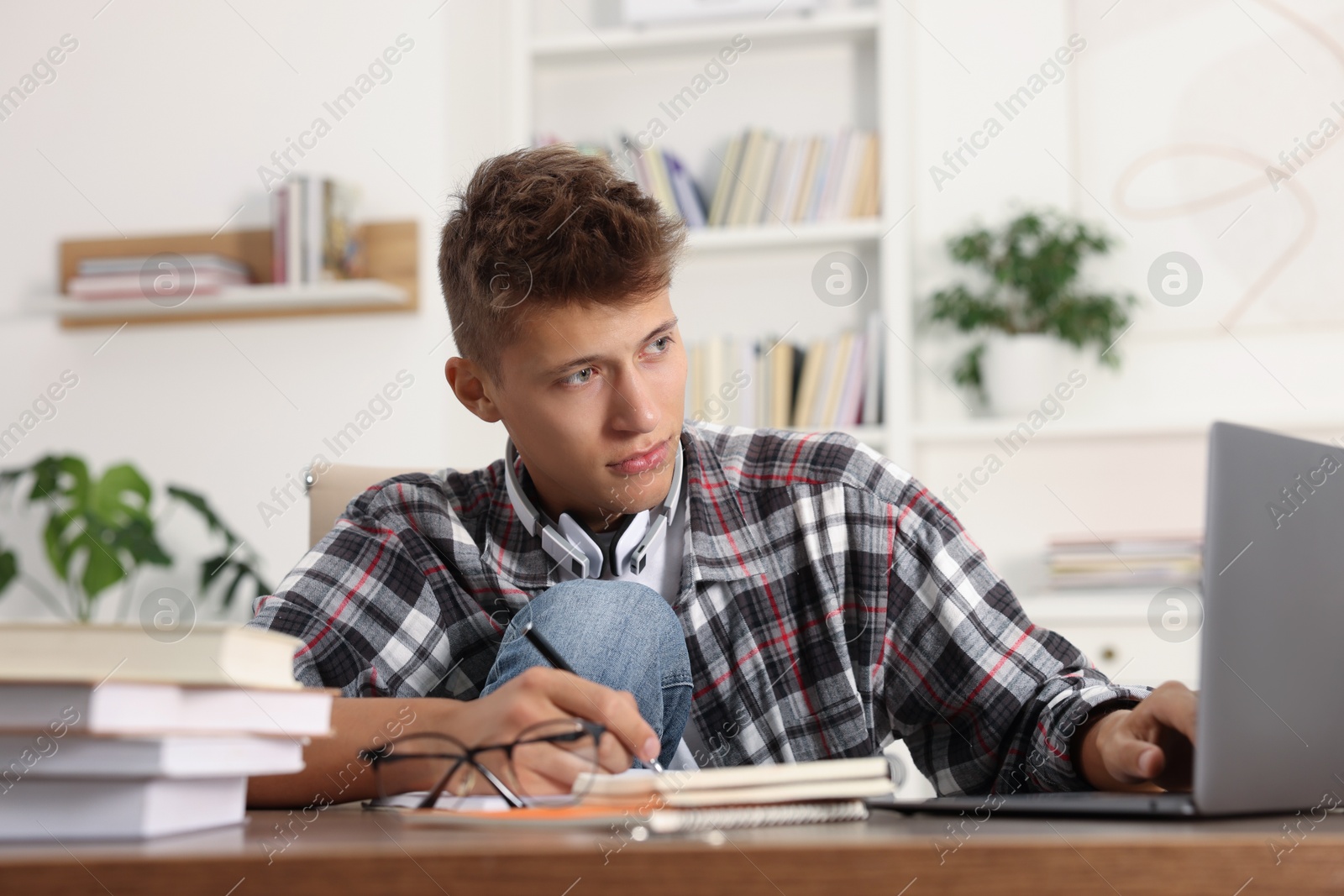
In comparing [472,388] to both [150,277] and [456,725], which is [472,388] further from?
[150,277]

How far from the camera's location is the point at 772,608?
116 centimetres

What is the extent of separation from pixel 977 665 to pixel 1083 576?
4.78 ft

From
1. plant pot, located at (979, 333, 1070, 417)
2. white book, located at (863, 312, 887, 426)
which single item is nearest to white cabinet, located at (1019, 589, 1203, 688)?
plant pot, located at (979, 333, 1070, 417)

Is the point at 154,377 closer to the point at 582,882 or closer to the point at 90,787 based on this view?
the point at 90,787

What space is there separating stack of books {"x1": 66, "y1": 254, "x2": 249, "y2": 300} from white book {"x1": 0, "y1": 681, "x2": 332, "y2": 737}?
2.48m

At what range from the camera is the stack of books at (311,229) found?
2723 mm

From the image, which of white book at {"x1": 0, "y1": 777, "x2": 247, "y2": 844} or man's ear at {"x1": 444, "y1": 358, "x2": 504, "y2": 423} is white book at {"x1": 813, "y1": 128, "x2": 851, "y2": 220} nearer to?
man's ear at {"x1": 444, "y1": 358, "x2": 504, "y2": 423}

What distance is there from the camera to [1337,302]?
251 centimetres

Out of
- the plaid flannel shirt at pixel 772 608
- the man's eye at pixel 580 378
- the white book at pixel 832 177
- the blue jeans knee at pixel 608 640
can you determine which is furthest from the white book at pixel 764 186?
the blue jeans knee at pixel 608 640

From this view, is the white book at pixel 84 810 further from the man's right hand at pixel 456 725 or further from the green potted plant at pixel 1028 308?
the green potted plant at pixel 1028 308

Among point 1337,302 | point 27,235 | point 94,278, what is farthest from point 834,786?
point 27,235

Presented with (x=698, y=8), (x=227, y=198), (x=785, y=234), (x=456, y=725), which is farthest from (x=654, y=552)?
(x=227, y=198)

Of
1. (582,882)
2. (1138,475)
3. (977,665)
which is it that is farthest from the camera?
(1138,475)

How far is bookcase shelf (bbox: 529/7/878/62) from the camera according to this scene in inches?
105
